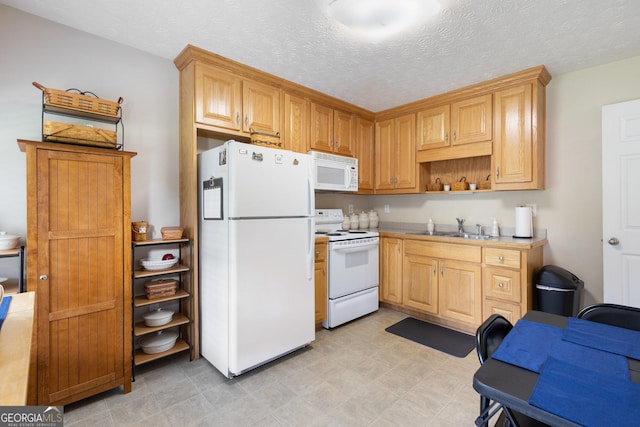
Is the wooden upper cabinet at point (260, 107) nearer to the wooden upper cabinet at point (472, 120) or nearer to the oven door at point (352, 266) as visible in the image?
the oven door at point (352, 266)

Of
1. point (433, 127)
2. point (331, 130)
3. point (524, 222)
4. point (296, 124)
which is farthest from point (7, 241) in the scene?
point (524, 222)

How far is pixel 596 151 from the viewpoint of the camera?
105 inches

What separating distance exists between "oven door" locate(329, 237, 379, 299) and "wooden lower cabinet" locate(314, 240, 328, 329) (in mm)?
64

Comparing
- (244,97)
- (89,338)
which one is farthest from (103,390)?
(244,97)

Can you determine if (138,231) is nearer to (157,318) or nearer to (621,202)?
(157,318)

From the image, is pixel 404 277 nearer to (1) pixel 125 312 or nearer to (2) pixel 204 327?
(2) pixel 204 327

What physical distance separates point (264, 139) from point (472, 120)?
7.11 feet

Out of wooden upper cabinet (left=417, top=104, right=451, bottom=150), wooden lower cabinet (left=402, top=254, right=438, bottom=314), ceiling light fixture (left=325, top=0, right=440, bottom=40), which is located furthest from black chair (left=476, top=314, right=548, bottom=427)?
wooden upper cabinet (left=417, top=104, right=451, bottom=150)

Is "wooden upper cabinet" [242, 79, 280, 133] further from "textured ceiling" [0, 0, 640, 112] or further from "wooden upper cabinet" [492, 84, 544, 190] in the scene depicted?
"wooden upper cabinet" [492, 84, 544, 190]

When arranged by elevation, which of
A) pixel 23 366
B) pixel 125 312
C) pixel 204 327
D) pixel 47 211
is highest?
pixel 47 211

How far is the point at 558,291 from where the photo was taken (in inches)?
98.8

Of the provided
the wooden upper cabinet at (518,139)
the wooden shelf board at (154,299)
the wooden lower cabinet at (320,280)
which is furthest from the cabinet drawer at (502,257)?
the wooden shelf board at (154,299)

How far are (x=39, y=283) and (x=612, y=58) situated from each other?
452 centimetres

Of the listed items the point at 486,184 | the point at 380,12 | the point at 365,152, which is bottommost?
the point at 486,184
